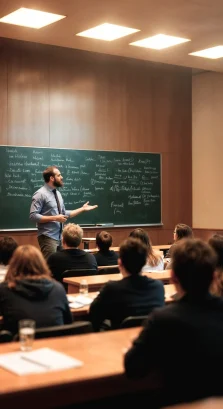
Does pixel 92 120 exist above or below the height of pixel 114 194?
above

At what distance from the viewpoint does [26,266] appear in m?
3.35

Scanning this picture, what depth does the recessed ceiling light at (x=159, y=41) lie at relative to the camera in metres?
8.25

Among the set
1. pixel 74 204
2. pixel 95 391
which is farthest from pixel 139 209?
pixel 95 391

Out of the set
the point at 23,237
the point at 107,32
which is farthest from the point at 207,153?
the point at 23,237

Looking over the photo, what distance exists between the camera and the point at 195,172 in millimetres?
11195

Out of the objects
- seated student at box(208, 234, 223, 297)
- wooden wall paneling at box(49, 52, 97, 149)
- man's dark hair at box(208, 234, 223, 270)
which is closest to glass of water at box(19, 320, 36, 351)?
seated student at box(208, 234, 223, 297)

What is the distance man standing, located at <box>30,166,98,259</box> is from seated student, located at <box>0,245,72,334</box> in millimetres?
3638

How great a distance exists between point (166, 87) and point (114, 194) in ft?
7.40

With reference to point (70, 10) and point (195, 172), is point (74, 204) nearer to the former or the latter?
point (195, 172)

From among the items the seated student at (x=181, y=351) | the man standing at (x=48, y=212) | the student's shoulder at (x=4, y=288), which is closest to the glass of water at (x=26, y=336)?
the seated student at (x=181, y=351)

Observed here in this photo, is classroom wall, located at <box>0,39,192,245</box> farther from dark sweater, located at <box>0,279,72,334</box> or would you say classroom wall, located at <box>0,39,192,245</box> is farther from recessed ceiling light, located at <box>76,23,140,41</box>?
dark sweater, located at <box>0,279,72,334</box>

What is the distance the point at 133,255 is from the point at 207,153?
25.3 ft

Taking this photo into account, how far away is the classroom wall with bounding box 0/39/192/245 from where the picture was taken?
29.5 ft

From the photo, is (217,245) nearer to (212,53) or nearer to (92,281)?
(92,281)
